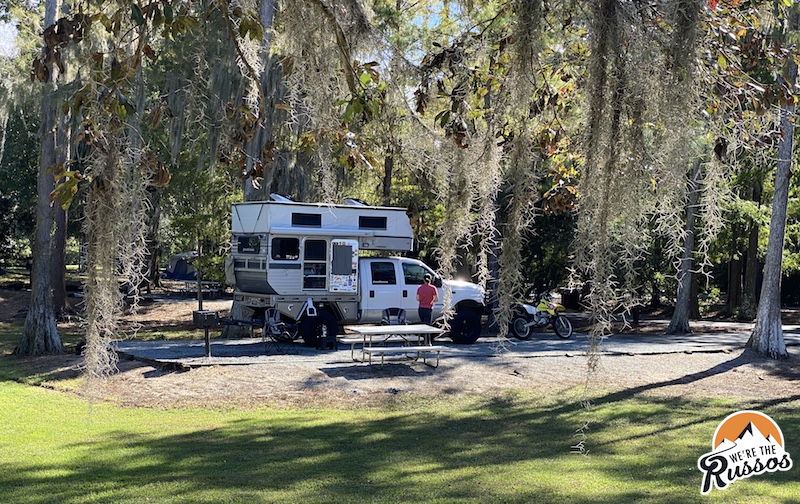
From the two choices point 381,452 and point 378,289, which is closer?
point 381,452

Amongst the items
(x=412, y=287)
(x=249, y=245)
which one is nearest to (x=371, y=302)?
(x=412, y=287)

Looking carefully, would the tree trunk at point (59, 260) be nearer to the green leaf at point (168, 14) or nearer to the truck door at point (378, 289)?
the truck door at point (378, 289)

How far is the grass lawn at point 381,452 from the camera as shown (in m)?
5.82

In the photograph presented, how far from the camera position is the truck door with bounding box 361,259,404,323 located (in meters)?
14.6

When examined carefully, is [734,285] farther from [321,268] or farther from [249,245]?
[249,245]

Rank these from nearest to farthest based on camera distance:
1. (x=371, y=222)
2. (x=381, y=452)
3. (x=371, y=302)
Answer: (x=381, y=452), (x=371, y=222), (x=371, y=302)

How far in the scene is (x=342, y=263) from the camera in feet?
46.6

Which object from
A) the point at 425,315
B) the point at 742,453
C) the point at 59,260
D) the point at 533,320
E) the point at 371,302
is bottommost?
the point at 742,453

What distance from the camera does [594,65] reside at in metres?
3.49

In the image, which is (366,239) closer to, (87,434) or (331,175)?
(87,434)

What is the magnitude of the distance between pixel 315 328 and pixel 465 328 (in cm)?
283

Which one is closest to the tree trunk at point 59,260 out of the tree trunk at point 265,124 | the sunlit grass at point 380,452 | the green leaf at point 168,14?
the tree trunk at point 265,124

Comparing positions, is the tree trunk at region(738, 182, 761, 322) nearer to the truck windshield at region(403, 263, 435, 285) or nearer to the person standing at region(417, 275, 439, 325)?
the truck windshield at region(403, 263, 435, 285)

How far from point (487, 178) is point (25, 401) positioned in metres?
7.61
